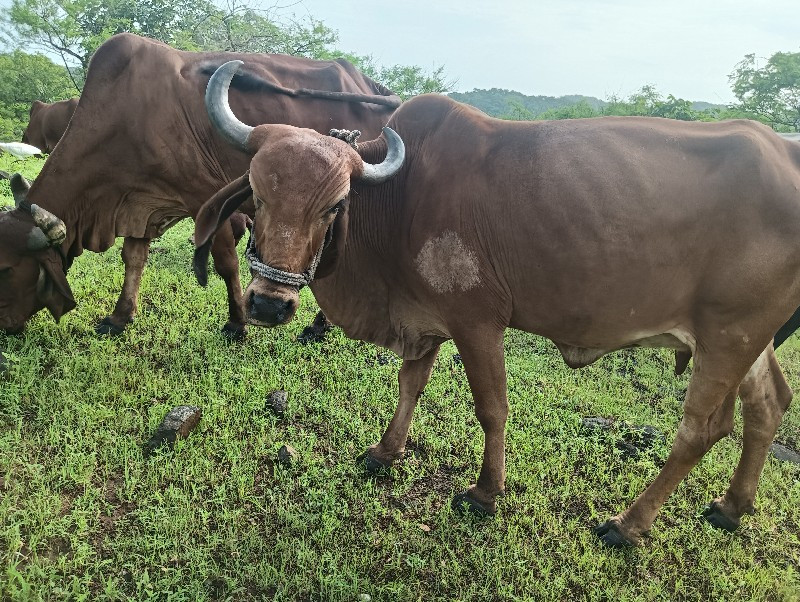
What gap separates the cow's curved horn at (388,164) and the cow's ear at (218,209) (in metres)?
0.62

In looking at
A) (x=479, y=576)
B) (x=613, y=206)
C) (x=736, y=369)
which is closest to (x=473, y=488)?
(x=479, y=576)

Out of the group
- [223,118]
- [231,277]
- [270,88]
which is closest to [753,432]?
[223,118]

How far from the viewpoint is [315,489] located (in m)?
3.38

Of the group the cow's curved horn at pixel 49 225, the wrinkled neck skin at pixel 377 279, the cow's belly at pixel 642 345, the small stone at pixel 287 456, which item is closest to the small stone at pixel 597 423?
the cow's belly at pixel 642 345

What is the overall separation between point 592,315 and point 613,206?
1.99 feet

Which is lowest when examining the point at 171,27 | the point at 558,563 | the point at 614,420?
the point at 558,563

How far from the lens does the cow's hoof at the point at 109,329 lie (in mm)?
4758

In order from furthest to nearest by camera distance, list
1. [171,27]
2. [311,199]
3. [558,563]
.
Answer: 1. [171,27]
2. [558,563]
3. [311,199]

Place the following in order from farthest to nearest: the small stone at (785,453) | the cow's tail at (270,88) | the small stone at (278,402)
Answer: the cow's tail at (270,88) < the small stone at (785,453) < the small stone at (278,402)

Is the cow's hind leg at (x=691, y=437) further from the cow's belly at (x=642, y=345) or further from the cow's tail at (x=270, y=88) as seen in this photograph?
the cow's tail at (x=270, y=88)

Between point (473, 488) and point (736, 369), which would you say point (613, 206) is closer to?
point (736, 369)

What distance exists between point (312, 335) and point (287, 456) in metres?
1.79

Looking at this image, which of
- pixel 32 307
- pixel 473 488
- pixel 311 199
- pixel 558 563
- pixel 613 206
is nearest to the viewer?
pixel 311 199

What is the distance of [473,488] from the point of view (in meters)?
3.39
